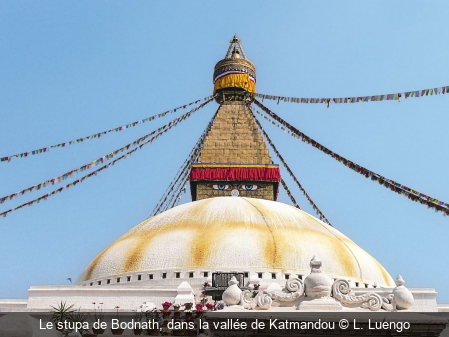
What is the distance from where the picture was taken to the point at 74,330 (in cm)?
1151

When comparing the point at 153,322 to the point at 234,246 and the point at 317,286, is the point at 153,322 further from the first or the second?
the point at 234,246

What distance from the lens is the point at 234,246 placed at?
18.2m

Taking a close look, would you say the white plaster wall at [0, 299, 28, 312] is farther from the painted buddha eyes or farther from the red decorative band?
the painted buddha eyes

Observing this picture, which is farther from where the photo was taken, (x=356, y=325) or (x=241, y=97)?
(x=241, y=97)

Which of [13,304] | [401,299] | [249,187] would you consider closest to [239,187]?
[249,187]

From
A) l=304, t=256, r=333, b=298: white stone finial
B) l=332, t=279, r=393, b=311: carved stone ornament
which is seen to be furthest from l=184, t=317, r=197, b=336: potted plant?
l=332, t=279, r=393, b=311: carved stone ornament

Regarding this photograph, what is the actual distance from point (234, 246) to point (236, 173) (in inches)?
352

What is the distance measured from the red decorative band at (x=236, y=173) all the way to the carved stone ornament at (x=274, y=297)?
1528 cm

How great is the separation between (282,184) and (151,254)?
11.9 meters

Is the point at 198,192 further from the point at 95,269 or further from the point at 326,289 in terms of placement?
the point at 326,289

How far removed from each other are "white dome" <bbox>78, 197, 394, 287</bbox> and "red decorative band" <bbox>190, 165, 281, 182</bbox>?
577cm

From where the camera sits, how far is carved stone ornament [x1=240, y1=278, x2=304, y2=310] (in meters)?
11.3

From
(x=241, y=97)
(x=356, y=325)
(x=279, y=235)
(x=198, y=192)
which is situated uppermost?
(x=241, y=97)

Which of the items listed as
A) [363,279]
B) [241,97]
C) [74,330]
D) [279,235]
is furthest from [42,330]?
[241,97]
